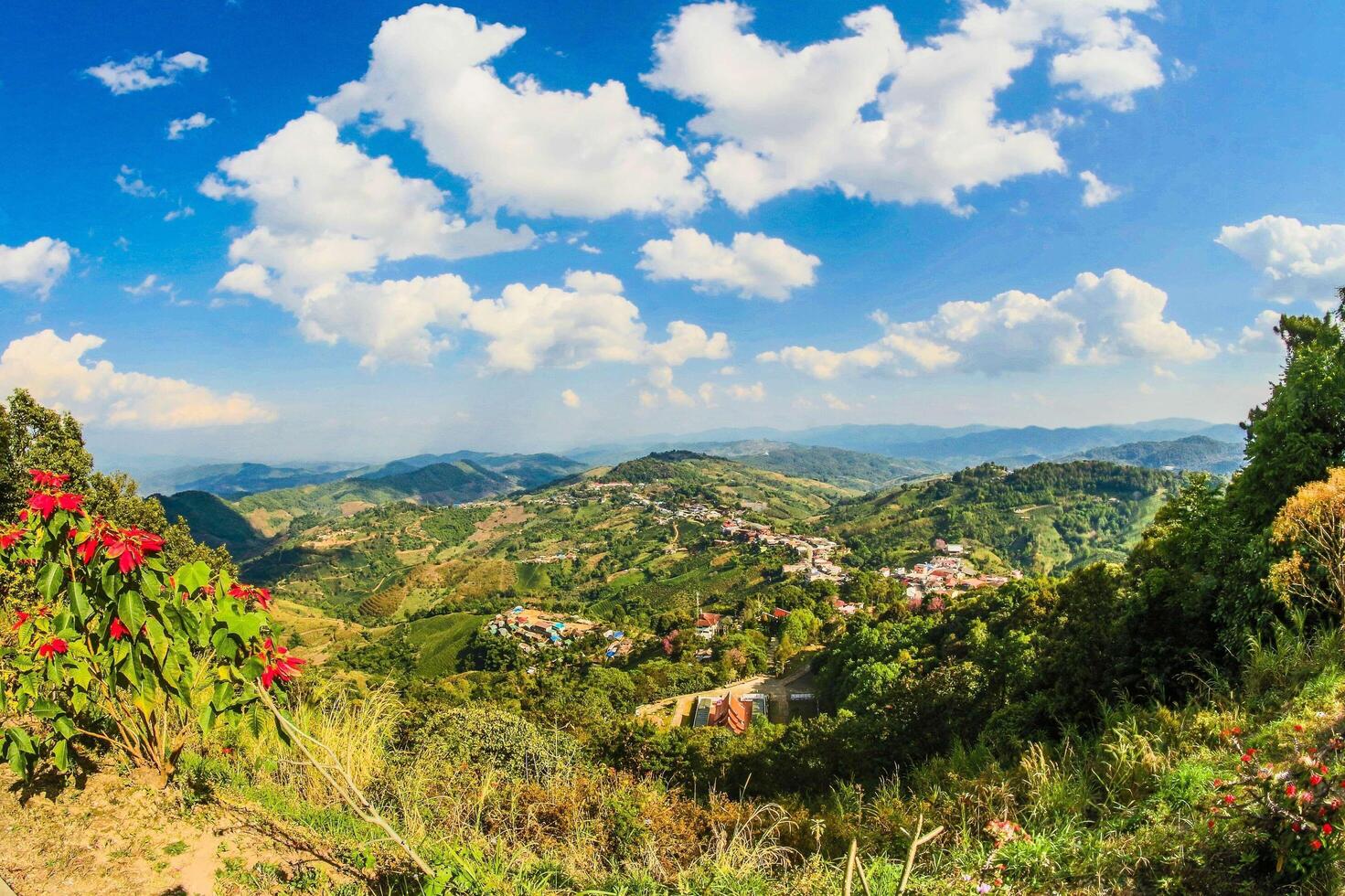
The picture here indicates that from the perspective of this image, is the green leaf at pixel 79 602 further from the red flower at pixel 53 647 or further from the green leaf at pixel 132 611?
the red flower at pixel 53 647

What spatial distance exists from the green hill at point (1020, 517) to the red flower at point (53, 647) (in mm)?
95415

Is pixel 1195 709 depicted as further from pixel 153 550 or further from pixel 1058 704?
pixel 153 550

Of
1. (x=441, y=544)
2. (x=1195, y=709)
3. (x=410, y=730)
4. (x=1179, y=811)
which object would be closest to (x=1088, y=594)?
(x=1195, y=709)

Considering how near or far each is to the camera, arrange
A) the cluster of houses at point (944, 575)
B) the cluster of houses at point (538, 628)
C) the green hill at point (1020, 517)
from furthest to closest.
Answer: the green hill at point (1020, 517), the cluster of houses at point (944, 575), the cluster of houses at point (538, 628)

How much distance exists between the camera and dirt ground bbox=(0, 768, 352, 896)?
3.29m

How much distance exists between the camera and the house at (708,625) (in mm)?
54344

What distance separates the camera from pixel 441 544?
469 feet

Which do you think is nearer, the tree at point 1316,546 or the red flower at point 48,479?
the red flower at point 48,479

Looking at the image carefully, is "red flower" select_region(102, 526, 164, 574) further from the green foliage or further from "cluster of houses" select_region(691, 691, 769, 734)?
"cluster of houses" select_region(691, 691, 769, 734)

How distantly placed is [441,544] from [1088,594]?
5834 inches

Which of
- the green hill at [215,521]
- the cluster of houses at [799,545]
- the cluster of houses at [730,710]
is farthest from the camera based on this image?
the green hill at [215,521]

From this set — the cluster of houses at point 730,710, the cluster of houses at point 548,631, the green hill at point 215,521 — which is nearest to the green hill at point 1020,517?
the cluster of houses at point 548,631

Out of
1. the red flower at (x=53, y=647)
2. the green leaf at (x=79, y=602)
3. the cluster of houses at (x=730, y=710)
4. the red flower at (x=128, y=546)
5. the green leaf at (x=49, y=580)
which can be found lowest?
the cluster of houses at (x=730, y=710)

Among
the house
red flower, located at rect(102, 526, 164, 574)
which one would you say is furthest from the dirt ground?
the house
